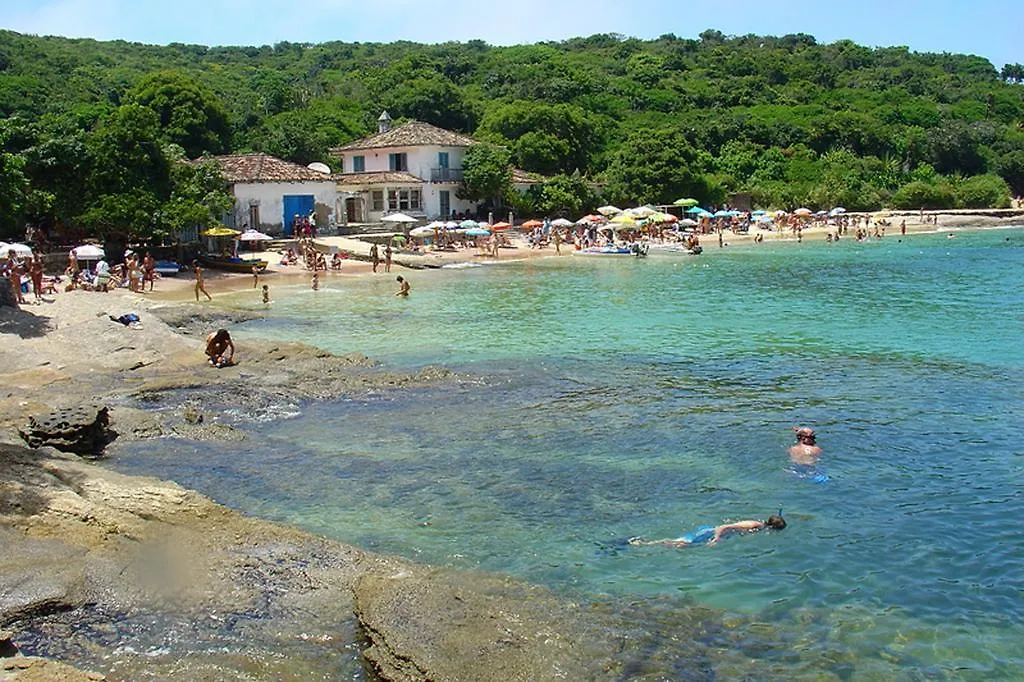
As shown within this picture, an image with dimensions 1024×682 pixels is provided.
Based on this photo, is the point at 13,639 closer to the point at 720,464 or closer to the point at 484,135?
the point at 720,464

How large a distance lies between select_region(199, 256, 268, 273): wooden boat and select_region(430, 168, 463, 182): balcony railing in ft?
61.9

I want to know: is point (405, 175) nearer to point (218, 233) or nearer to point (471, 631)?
point (218, 233)

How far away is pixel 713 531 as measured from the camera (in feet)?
38.2

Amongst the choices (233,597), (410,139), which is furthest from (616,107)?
(233,597)

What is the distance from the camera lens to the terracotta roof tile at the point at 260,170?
162 feet

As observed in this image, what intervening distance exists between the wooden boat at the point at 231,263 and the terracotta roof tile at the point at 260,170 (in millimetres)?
6923

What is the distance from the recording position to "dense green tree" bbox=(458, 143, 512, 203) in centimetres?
5969

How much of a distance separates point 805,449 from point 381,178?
46.2 meters

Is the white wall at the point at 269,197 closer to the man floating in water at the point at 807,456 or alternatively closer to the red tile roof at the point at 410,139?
the red tile roof at the point at 410,139

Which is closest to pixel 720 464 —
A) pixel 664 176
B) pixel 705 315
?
pixel 705 315

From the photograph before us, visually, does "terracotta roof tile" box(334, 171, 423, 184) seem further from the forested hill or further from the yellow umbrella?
the yellow umbrella

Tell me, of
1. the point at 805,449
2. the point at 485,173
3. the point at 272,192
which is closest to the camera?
the point at 805,449

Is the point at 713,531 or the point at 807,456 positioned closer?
the point at 713,531

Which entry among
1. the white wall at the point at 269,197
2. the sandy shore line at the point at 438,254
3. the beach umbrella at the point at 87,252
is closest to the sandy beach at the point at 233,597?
the beach umbrella at the point at 87,252
